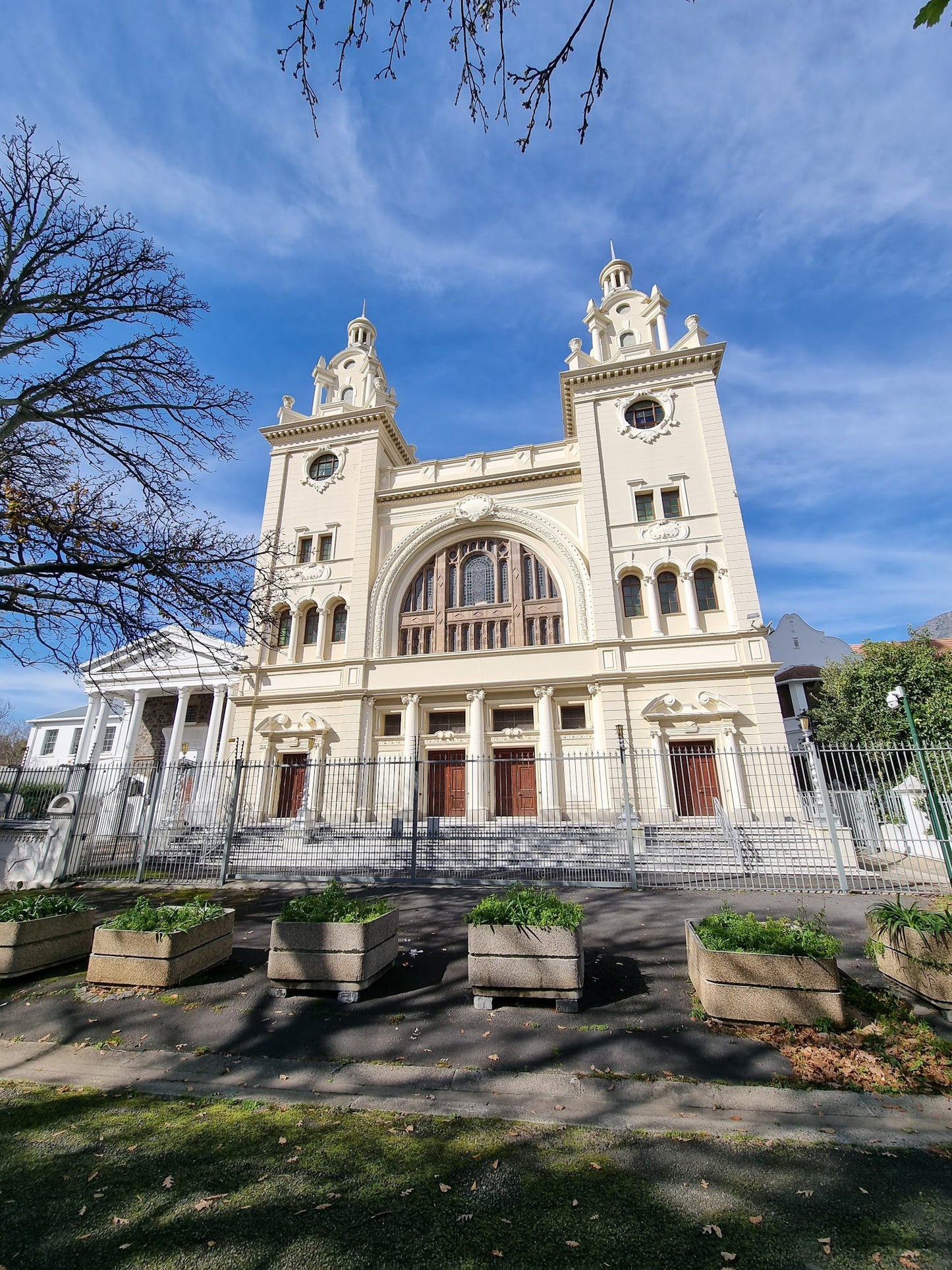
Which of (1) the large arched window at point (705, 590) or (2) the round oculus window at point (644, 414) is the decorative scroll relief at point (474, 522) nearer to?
(1) the large arched window at point (705, 590)

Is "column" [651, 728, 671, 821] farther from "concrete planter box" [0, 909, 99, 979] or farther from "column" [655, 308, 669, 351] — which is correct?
"column" [655, 308, 669, 351]

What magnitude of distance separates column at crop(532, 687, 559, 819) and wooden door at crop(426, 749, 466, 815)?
11.7 feet

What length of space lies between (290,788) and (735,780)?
18.6 meters

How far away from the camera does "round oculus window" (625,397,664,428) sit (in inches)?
1043

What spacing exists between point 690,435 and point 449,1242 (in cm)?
2778

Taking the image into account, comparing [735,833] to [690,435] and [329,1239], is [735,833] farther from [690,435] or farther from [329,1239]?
[690,435]

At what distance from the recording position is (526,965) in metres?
5.58

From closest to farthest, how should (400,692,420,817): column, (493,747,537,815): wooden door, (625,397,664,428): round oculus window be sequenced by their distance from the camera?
(493,747,537,815): wooden door, (400,692,420,817): column, (625,397,664,428): round oculus window

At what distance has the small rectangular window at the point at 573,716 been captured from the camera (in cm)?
2352

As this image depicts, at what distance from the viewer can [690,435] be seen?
25391 millimetres

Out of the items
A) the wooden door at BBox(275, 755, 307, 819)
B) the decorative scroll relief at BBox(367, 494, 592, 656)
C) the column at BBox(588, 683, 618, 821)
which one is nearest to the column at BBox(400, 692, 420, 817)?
A: the decorative scroll relief at BBox(367, 494, 592, 656)

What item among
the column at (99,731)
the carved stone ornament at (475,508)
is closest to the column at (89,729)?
the column at (99,731)

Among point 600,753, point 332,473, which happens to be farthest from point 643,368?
point 600,753

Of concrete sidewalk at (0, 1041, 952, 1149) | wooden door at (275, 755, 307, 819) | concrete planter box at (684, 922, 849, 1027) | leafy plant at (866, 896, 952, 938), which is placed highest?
wooden door at (275, 755, 307, 819)
